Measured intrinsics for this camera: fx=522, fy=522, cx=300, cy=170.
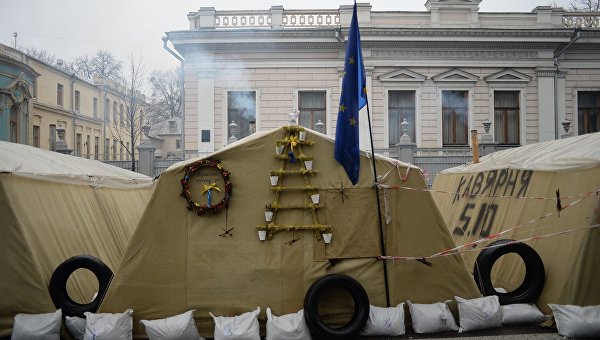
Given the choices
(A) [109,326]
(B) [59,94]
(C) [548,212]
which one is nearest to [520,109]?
(C) [548,212]

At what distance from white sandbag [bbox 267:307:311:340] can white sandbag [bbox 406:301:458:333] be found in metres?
1.37

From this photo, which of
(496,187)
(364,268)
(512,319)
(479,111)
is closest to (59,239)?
(364,268)

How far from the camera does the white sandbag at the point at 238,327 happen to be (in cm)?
610

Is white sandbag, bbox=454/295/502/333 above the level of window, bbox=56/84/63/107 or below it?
below

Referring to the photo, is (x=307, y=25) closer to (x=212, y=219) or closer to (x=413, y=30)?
(x=413, y=30)

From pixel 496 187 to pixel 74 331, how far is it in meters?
6.90

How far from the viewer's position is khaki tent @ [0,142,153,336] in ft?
21.4

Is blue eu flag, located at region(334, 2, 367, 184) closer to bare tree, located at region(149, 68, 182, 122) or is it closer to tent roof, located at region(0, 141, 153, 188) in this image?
tent roof, located at region(0, 141, 153, 188)

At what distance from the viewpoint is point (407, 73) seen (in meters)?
22.0

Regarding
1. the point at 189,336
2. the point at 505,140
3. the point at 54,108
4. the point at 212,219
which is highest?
the point at 54,108

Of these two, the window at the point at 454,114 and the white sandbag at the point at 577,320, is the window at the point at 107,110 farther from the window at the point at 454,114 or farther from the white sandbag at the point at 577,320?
the white sandbag at the point at 577,320

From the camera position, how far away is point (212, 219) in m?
6.73

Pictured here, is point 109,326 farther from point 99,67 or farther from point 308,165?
point 99,67

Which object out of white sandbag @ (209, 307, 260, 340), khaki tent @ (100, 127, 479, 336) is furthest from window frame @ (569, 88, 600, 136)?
white sandbag @ (209, 307, 260, 340)
